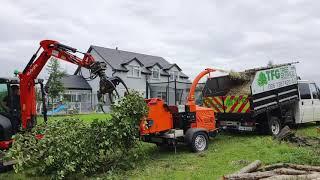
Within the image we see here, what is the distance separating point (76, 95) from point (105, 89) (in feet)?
111

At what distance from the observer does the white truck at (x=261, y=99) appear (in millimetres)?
13422

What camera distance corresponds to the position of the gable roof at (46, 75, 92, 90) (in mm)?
41562

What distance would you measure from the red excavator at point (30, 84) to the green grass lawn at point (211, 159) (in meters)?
1.05

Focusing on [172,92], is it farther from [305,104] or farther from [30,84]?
[305,104]

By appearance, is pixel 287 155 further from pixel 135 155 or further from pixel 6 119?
pixel 6 119

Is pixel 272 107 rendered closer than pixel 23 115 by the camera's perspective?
No

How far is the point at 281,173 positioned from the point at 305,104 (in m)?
9.32

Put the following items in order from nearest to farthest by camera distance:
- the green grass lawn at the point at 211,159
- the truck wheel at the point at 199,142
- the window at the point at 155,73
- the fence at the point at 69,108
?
the green grass lawn at the point at 211,159 < the truck wheel at the point at 199,142 < the fence at the point at 69,108 < the window at the point at 155,73

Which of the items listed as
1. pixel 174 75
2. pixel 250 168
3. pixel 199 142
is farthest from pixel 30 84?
pixel 174 75

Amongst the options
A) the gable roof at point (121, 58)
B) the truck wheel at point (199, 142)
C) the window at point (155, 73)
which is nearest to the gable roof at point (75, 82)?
the gable roof at point (121, 58)

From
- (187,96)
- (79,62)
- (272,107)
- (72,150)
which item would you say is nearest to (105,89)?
(79,62)

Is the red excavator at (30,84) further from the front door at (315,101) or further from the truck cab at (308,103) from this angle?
the front door at (315,101)

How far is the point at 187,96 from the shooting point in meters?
11.8

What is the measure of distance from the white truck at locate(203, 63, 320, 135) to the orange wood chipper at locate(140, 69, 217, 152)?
7.31 feet
